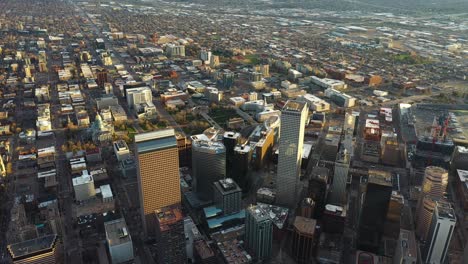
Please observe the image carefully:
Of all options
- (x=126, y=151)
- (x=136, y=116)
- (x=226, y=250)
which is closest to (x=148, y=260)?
(x=226, y=250)

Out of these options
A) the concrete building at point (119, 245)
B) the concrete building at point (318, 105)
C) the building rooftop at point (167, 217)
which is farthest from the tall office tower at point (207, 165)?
the concrete building at point (318, 105)

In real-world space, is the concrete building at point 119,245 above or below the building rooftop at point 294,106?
below

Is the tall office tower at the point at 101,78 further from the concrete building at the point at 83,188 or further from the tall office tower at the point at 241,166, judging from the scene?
the tall office tower at the point at 241,166

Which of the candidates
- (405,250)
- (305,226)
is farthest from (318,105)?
(405,250)

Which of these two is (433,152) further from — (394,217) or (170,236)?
(170,236)

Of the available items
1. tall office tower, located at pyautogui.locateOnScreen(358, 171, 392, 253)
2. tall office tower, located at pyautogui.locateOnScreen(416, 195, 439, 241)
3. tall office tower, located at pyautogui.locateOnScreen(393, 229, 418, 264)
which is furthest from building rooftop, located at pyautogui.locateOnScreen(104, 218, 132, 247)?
tall office tower, located at pyautogui.locateOnScreen(416, 195, 439, 241)

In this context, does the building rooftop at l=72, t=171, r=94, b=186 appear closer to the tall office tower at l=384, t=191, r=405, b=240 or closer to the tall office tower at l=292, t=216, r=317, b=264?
the tall office tower at l=292, t=216, r=317, b=264
